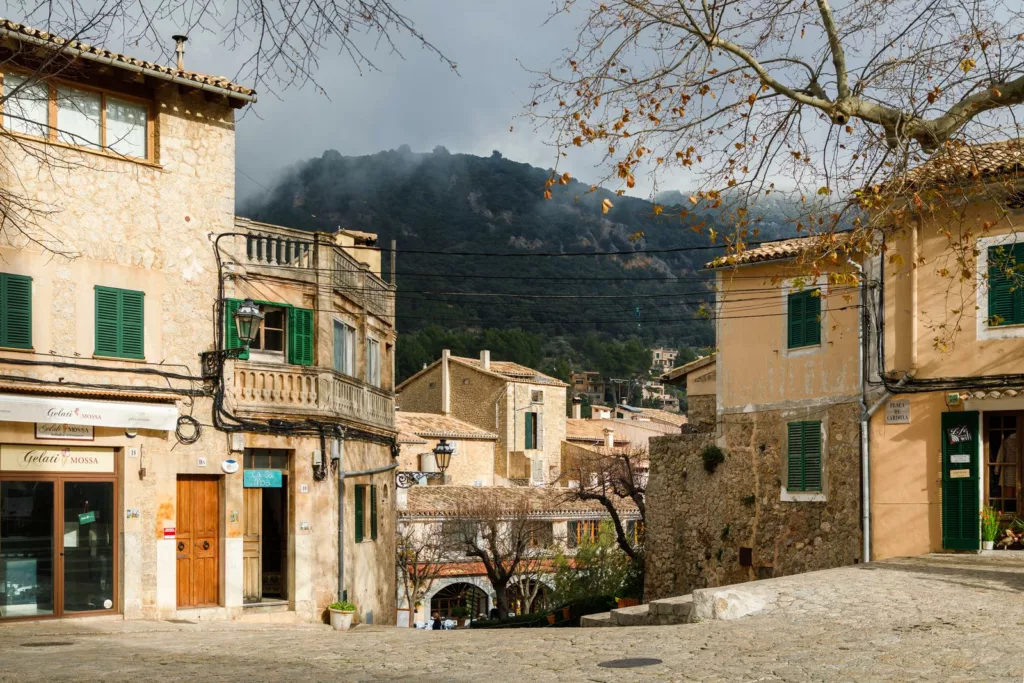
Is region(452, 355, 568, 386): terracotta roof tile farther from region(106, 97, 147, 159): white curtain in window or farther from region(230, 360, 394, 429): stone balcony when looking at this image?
region(106, 97, 147, 159): white curtain in window

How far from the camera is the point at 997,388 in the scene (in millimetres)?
20609

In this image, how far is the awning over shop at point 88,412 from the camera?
19.1 meters

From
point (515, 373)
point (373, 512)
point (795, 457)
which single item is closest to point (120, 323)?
point (373, 512)

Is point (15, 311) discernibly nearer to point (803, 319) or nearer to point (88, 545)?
point (88, 545)

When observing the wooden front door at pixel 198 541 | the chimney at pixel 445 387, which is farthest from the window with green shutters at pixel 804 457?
the chimney at pixel 445 387

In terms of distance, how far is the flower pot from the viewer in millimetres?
23297

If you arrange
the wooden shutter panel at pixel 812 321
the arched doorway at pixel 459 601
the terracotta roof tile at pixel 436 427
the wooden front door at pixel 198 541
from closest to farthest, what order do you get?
1. the wooden front door at pixel 198 541
2. the wooden shutter panel at pixel 812 321
3. the arched doorway at pixel 459 601
4. the terracotta roof tile at pixel 436 427

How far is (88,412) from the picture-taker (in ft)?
65.6

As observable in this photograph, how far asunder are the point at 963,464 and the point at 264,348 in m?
13.6

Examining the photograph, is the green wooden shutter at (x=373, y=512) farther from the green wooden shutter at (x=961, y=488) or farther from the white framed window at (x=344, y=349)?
the green wooden shutter at (x=961, y=488)

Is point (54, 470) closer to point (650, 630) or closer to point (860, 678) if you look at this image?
point (650, 630)

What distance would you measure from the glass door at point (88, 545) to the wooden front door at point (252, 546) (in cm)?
320

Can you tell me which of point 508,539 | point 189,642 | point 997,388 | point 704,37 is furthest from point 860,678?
point 508,539

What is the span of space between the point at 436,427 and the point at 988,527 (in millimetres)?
44670
